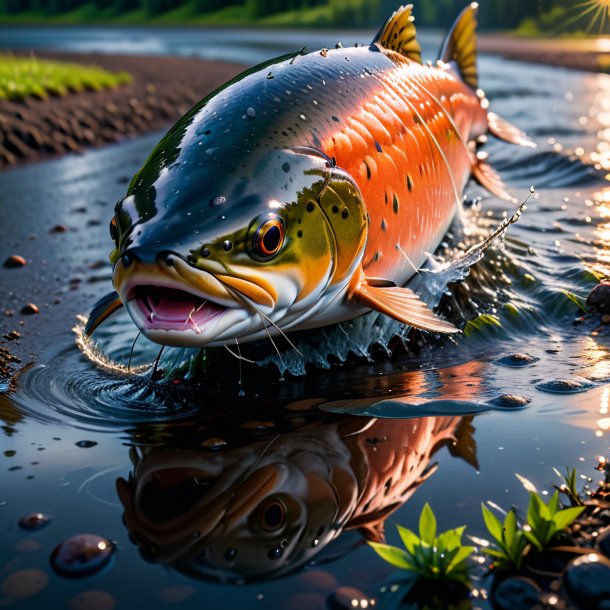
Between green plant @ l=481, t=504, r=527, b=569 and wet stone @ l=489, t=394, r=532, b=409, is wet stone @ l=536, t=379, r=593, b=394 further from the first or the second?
green plant @ l=481, t=504, r=527, b=569

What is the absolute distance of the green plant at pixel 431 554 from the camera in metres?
2.49

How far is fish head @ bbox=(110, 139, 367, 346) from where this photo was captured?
119 inches

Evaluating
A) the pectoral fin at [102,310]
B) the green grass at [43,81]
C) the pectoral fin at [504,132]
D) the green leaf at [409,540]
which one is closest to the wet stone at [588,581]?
the green leaf at [409,540]

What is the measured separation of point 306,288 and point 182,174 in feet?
2.17

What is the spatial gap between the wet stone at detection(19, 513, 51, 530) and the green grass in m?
10.9

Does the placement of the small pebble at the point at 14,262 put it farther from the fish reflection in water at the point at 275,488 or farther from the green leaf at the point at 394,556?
the green leaf at the point at 394,556

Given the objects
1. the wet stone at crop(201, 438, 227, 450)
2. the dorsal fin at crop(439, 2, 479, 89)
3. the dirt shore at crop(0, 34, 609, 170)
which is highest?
the dorsal fin at crop(439, 2, 479, 89)

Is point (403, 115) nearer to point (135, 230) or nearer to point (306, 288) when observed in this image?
point (306, 288)

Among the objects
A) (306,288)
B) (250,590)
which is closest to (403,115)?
(306,288)

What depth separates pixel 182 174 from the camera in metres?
3.36

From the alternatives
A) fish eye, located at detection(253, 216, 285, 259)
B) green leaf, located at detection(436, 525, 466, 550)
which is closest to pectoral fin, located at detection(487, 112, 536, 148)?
fish eye, located at detection(253, 216, 285, 259)

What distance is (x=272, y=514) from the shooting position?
2.91m

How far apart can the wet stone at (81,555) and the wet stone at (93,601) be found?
0.36 ft

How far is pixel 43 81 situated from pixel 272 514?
42.6ft
